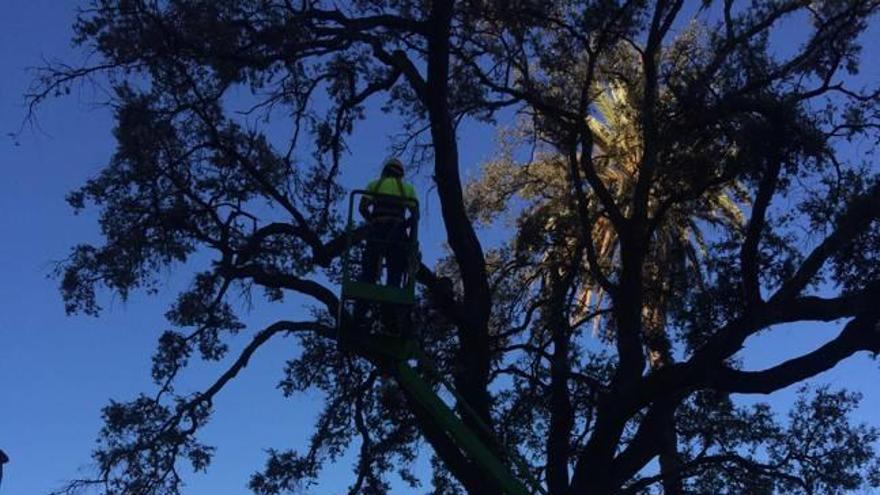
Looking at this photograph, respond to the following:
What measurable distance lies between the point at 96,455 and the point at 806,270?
30.1 feet

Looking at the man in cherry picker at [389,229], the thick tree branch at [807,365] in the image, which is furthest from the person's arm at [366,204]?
the thick tree branch at [807,365]

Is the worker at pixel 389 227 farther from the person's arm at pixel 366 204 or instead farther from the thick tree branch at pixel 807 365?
the thick tree branch at pixel 807 365

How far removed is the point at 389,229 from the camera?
12977mm

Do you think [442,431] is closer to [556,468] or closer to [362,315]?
[556,468]

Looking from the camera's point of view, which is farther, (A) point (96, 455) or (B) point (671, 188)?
(B) point (671, 188)

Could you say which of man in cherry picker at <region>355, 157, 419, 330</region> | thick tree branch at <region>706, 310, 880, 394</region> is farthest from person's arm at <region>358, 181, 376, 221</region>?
thick tree branch at <region>706, 310, 880, 394</region>

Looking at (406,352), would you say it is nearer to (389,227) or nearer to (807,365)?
(389,227)

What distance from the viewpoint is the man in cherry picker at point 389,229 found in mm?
12883

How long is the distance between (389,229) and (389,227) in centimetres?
2

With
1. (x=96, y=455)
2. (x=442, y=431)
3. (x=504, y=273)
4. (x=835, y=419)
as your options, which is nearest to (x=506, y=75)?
(x=504, y=273)

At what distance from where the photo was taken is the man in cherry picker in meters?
12.9

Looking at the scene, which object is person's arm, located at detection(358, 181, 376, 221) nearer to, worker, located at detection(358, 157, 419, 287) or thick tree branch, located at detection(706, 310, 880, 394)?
worker, located at detection(358, 157, 419, 287)

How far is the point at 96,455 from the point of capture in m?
15.4

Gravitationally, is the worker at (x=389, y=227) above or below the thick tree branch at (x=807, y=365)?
above
